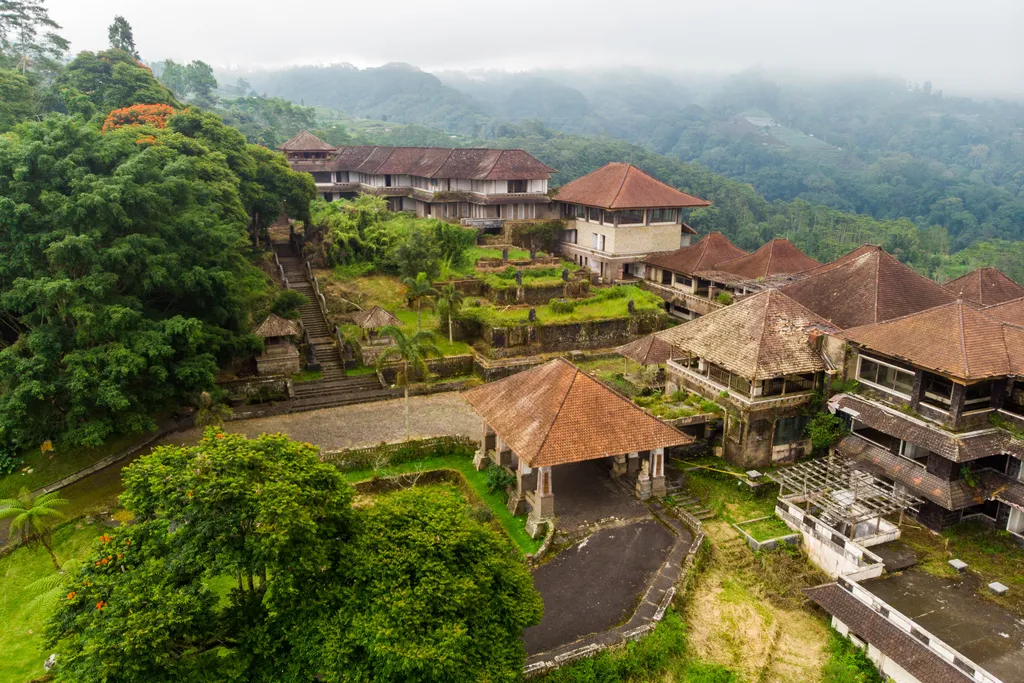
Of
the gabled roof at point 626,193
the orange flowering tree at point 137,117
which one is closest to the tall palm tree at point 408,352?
the gabled roof at point 626,193

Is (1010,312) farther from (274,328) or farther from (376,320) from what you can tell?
(274,328)

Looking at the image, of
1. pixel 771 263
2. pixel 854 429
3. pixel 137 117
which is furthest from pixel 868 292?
pixel 137 117

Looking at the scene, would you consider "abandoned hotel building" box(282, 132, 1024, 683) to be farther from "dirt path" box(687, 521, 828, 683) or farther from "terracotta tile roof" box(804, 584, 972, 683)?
"dirt path" box(687, 521, 828, 683)

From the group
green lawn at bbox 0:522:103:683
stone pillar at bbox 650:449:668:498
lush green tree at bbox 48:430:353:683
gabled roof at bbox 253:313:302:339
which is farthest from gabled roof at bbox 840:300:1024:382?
green lawn at bbox 0:522:103:683

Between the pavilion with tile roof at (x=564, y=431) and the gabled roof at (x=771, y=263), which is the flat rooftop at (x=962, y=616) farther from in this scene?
the gabled roof at (x=771, y=263)

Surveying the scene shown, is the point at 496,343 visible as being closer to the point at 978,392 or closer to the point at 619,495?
the point at 619,495

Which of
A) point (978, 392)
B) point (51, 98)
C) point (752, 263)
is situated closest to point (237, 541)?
point (978, 392)
